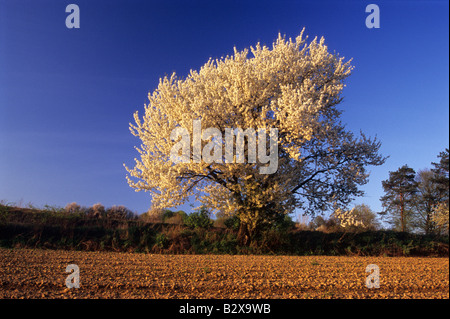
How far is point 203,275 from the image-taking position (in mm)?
10102

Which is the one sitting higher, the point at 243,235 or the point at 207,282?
the point at 243,235

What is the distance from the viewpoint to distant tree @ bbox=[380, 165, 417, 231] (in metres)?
25.5

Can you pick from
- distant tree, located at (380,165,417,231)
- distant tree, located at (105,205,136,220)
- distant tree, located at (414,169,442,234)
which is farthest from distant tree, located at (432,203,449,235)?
distant tree, located at (105,205,136,220)

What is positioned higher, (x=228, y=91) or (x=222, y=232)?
(x=228, y=91)

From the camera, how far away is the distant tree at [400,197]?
2547 cm

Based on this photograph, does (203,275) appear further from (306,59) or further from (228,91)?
(306,59)

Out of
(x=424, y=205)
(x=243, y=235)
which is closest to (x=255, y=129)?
(x=243, y=235)

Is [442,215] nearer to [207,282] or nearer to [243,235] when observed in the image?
[243,235]

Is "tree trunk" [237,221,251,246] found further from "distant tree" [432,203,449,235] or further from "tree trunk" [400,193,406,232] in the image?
"tree trunk" [400,193,406,232]

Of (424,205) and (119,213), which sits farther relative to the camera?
(119,213)

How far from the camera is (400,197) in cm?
2709
